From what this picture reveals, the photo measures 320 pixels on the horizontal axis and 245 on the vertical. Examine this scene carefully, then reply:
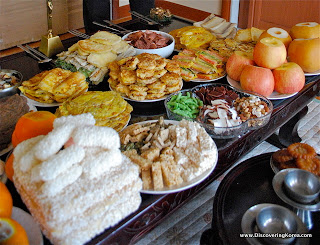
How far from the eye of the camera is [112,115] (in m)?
1.35

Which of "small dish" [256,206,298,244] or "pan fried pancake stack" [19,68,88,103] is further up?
"pan fried pancake stack" [19,68,88,103]

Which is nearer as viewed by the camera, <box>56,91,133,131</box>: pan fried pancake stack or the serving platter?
the serving platter

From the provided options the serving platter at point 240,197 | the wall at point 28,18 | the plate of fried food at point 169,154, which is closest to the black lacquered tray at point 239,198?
the serving platter at point 240,197

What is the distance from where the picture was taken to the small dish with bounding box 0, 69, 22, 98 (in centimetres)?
151

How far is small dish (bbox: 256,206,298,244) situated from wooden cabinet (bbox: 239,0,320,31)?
10.9 ft

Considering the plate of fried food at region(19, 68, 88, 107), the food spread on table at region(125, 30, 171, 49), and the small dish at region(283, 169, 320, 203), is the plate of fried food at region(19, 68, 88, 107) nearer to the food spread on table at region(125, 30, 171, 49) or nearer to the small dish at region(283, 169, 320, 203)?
the food spread on table at region(125, 30, 171, 49)

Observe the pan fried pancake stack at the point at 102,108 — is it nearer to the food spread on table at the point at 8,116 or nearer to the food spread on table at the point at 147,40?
the food spread on table at the point at 8,116

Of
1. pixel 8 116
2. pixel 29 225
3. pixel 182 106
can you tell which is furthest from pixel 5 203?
pixel 182 106

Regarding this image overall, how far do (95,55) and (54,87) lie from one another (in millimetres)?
308

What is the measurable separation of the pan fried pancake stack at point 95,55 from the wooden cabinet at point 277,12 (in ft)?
9.27

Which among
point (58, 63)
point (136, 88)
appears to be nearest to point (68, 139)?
point (136, 88)

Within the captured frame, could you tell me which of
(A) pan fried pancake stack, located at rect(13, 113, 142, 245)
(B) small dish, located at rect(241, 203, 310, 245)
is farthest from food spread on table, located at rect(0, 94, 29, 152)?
(B) small dish, located at rect(241, 203, 310, 245)

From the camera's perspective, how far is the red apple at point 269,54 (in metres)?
1.63

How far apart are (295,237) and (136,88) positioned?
34.2 inches
